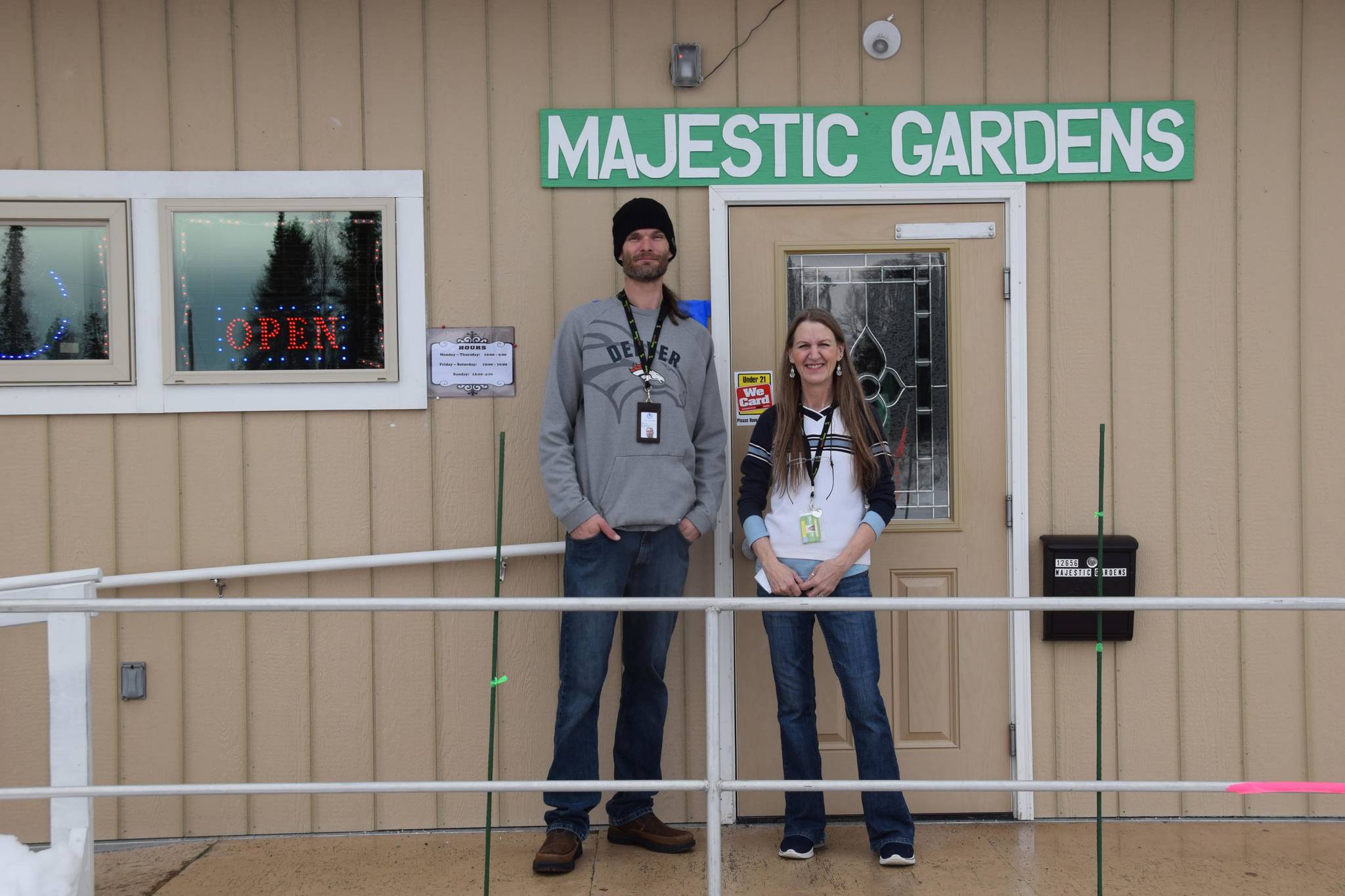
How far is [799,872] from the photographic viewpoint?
133 inches

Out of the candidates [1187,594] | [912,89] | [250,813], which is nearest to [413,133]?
[912,89]

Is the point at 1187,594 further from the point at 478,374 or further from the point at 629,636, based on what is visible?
the point at 478,374

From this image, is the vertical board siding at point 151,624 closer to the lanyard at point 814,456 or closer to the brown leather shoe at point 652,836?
the brown leather shoe at point 652,836

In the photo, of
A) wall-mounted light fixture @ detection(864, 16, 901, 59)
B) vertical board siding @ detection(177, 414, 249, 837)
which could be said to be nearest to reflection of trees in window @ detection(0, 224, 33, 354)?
vertical board siding @ detection(177, 414, 249, 837)

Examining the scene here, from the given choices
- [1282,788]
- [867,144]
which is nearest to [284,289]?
[867,144]

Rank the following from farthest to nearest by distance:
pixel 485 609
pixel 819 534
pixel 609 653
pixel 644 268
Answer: pixel 609 653 < pixel 644 268 < pixel 819 534 < pixel 485 609

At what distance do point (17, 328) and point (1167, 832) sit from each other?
4451mm

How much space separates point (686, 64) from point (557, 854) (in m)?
2.73

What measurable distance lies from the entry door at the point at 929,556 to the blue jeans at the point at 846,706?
1.20 feet

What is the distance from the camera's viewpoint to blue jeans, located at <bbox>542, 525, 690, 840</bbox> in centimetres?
343

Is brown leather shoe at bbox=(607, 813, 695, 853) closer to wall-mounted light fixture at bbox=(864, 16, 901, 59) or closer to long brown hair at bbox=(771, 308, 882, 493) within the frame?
long brown hair at bbox=(771, 308, 882, 493)

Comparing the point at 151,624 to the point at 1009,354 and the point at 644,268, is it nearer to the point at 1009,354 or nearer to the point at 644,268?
the point at 644,268

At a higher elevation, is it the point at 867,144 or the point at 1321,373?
the point at 867,144

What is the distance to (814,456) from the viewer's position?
338cm
